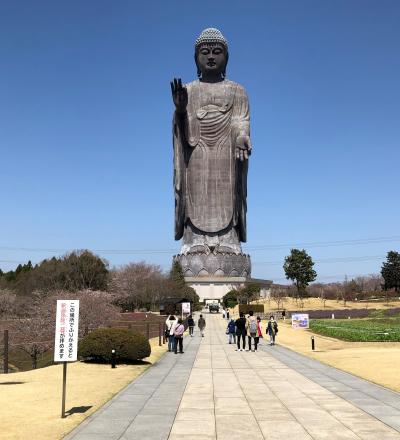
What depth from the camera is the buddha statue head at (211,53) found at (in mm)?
87500

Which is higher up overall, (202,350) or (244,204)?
(244,204)

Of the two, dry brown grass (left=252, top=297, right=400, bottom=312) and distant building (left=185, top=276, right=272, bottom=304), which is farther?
distant building (left=185, top=276, right=272, bottom=304)

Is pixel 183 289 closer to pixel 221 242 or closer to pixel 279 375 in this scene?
pixel 221 242

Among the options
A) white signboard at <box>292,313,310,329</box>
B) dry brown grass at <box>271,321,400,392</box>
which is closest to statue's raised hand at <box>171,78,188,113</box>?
white signboard at <box>292,313,310,329</box>

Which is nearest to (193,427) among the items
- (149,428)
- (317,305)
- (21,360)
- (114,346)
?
(149,428)

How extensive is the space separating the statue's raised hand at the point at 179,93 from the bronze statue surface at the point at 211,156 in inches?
321

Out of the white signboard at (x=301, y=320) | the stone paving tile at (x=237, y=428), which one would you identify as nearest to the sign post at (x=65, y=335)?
the stone paving tile at (x=237, y=428)

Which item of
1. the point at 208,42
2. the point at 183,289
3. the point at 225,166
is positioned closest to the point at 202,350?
the point at 183,289

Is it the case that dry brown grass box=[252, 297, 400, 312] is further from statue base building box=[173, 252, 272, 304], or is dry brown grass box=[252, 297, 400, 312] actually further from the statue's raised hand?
the statue's raised hand

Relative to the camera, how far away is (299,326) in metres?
36.6

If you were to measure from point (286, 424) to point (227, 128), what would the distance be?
266ft

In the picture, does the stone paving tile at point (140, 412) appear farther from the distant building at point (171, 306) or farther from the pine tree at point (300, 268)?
the pine tree at point (300, 268)

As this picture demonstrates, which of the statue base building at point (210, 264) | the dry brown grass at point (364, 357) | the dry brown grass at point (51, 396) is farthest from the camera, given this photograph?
the statue base building at point (210, 264)

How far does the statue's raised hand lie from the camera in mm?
67869
